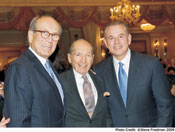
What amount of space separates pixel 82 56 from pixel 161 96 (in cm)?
83

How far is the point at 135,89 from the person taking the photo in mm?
2027

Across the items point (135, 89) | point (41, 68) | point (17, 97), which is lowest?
point (135, 89)

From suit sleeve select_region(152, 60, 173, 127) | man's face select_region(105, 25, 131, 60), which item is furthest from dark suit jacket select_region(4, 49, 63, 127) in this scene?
suit sleeve select_region(152, 60, 173, 127)

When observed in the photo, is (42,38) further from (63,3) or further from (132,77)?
(63,3)

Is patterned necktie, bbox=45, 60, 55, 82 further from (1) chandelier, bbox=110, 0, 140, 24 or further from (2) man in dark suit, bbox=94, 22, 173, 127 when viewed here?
(1) chandelier, bbox=110, 0, 140, 24

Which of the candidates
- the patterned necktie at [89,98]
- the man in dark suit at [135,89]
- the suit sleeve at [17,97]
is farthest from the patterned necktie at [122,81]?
the suit sleeve at [17,97]

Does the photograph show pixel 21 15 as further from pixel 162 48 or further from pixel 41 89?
pixel 162 48

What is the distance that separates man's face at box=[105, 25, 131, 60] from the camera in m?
2.09

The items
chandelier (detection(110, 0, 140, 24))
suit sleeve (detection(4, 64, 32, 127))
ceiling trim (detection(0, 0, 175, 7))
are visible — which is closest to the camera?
suit sleeve (detection(4, 64, 32, 127))

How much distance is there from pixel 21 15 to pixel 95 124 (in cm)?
507

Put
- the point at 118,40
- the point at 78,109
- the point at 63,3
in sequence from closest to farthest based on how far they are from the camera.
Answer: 1. the point at 78,109
2. the point at 118,40
3. the point at 63,3

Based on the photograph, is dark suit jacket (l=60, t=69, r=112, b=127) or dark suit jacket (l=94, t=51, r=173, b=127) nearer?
dark suit jacket (l=60, t=69, r=112, b=127)

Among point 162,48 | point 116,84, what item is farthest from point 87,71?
point 162,48

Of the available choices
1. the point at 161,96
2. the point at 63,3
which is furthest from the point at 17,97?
the point at 63,3
